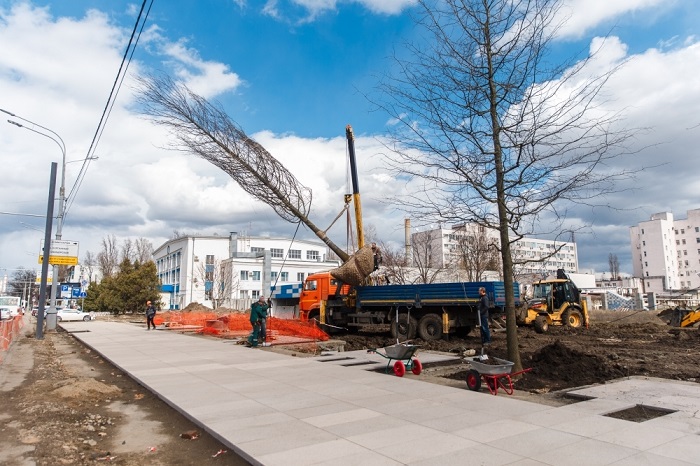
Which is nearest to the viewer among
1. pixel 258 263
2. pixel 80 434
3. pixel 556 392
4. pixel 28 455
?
pixel 28 455

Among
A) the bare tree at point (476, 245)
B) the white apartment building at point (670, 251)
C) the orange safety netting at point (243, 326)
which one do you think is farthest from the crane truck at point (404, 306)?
the white apartment building at point (670, 251)

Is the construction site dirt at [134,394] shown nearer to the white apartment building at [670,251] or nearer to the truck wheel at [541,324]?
the truck wheel at [541,324]

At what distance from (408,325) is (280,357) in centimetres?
603

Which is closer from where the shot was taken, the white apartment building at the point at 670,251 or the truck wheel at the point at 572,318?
the truck wheel at the point at 572,318

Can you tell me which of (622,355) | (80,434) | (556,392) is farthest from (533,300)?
(80,434)

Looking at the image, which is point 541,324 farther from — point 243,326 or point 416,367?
point 243,326

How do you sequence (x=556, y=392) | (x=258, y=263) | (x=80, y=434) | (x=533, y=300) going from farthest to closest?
1. (x=258, y=263)
2. (x=533, y=300)
3. (x=556, y=392)
4. (x=80, y=434)

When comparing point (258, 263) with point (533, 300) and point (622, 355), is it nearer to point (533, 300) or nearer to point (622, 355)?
point (533, 300)

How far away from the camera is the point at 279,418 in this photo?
21.7ft

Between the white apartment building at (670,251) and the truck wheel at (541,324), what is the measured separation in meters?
95.1

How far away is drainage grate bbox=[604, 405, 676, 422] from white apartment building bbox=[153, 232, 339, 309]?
55937mm

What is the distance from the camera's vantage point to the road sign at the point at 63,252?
2528 centimetres

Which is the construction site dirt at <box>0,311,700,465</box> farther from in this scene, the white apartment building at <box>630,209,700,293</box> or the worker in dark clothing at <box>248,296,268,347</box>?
the white apartment building at <box>630,209,700,293</box>

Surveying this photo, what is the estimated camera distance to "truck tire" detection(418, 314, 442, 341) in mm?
17109
